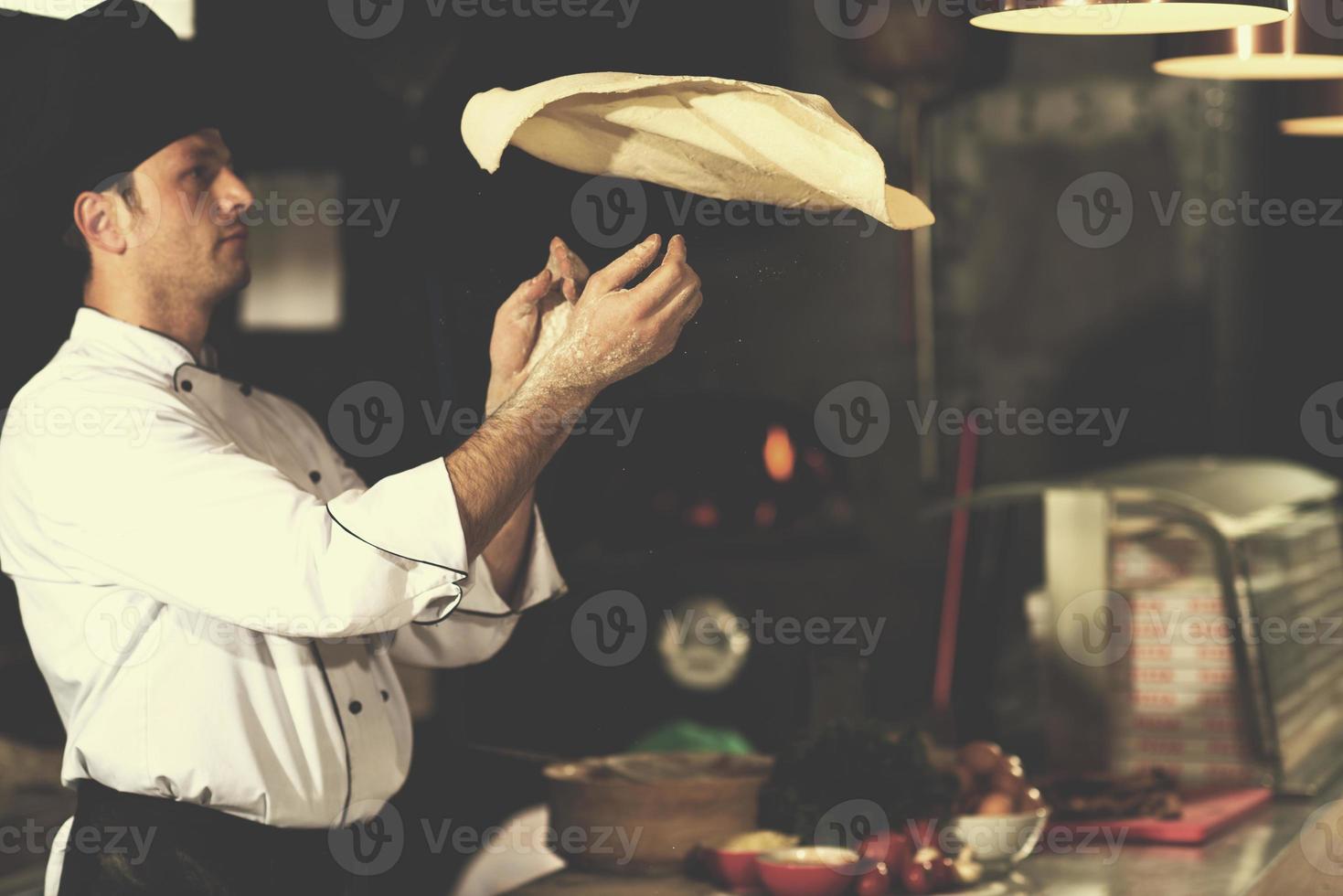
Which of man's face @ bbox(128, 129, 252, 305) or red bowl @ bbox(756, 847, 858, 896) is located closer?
man's face @ bbox(128, 129, 252, 305)

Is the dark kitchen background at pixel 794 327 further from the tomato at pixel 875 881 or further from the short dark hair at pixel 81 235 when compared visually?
the tomato at pixel 875 881

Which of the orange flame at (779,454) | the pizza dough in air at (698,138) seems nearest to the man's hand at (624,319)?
the pizza dough in air at (698,138)

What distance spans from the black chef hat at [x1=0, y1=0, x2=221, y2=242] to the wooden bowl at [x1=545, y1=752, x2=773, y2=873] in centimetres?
114

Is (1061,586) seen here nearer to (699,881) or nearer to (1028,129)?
→ (699,881)

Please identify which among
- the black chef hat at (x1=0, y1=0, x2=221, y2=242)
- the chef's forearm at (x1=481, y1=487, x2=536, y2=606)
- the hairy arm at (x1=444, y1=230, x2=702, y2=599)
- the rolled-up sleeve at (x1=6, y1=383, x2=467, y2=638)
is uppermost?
the black chef hat at (x1=0, y1=0, x2=221, y2=242)

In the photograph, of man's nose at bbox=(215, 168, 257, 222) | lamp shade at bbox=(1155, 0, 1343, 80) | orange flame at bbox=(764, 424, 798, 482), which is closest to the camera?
man's nose at bbox=(215, 168, 257, 222)

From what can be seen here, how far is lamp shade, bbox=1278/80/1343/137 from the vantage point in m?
2.79

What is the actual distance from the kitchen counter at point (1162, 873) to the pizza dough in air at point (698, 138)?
112 cm

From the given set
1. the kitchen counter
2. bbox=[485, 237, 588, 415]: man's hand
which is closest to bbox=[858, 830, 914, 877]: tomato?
the kitchen counter

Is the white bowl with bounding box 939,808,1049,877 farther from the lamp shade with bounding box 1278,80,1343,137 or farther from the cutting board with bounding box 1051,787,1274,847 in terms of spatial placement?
the lamp shade with bounding box 1278,80,1343,137

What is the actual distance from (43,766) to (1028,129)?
11.8ft

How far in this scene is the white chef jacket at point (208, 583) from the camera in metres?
1.75

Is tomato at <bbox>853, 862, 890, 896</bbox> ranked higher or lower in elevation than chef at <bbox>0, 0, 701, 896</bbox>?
lower

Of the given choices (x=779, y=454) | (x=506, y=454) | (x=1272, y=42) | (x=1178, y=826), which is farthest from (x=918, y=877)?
(x=779, y=454)
